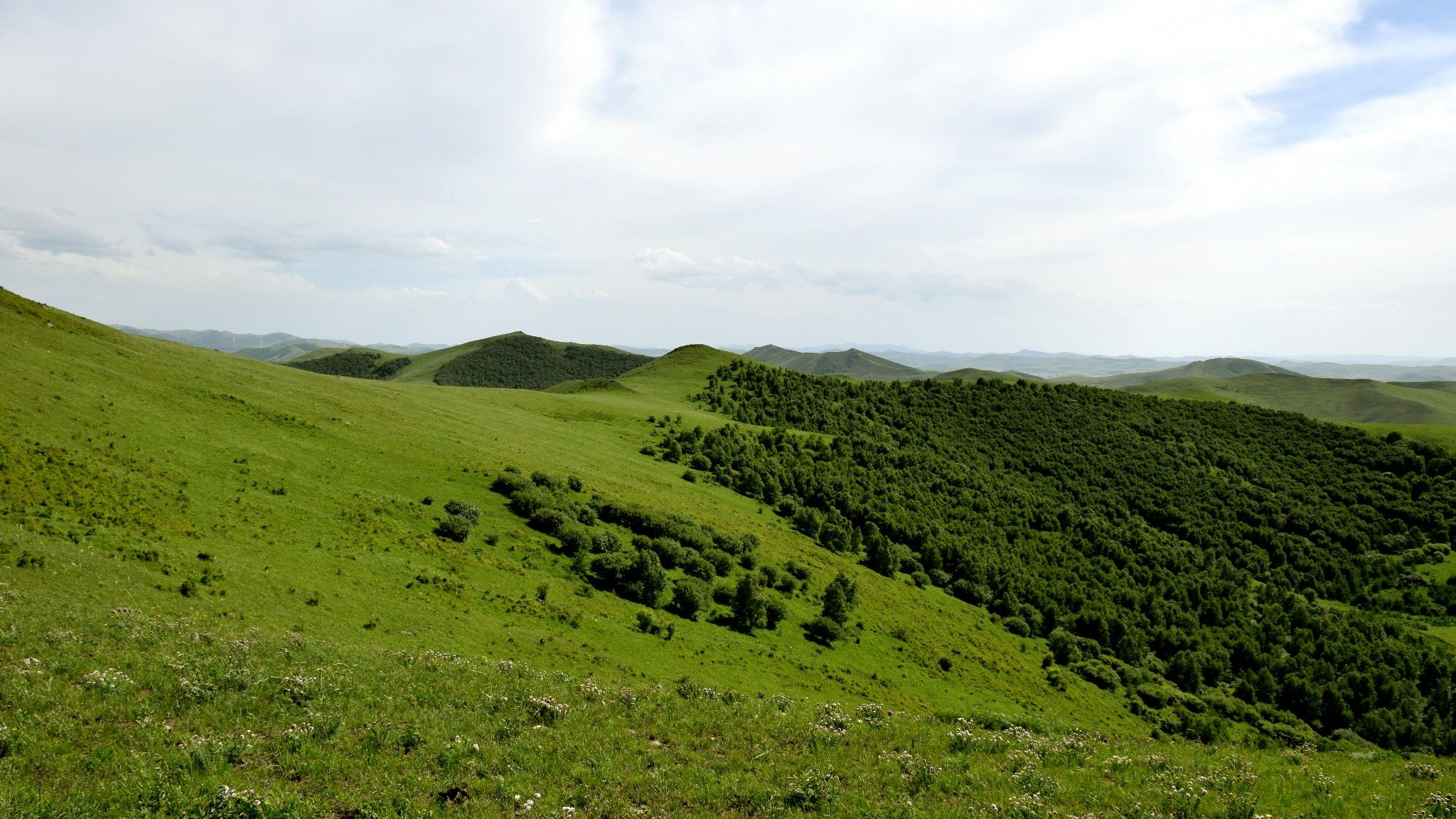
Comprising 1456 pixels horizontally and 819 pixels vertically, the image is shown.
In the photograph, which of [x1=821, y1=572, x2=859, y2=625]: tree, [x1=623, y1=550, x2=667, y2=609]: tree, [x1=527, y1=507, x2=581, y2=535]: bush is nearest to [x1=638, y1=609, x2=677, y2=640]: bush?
[x1=623, y1=550, x2=667, y2=609]: tree

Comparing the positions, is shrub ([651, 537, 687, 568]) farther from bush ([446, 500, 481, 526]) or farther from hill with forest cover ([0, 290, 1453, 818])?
bush ([446, 500, 481, 526])

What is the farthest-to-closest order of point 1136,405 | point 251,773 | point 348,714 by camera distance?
point 1136,405 < point 348,714 < point 251,773

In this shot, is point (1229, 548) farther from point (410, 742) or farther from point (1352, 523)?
point (410, 742)

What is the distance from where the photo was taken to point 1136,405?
143m

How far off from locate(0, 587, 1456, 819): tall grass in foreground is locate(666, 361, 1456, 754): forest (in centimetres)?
4463

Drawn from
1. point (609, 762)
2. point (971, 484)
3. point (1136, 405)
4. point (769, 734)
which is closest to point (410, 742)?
point (609, 762)

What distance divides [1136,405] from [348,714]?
167019mm

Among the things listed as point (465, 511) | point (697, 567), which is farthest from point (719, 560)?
point (465, 511)

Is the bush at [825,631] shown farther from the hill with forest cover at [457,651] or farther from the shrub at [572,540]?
the shrub at [572,540]

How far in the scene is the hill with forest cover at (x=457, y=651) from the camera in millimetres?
12859

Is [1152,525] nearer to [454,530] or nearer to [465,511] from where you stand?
[465,511]

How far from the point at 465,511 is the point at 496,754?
31.5 metres

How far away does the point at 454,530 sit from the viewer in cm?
3947

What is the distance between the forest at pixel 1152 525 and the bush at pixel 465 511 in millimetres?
39039
